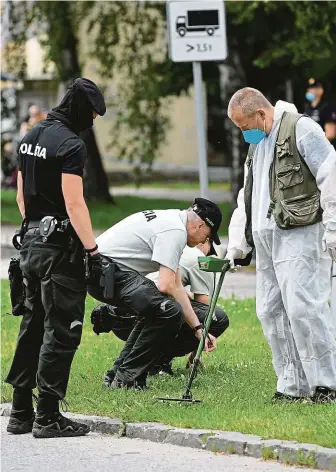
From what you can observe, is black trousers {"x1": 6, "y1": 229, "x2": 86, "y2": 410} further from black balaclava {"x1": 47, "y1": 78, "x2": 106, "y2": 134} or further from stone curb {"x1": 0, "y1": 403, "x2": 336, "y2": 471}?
black balaclava {"x1": 47, "y1": 78, "x2": 106, "y2": 134}

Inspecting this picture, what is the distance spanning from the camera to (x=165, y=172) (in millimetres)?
39188

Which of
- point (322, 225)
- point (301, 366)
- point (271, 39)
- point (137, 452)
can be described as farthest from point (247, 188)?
point (271, 39)

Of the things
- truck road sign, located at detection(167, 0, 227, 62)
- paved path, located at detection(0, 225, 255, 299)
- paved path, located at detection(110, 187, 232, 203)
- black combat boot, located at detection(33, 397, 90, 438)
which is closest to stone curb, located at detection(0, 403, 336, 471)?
black combat boot, located at detection(33, 397, 90, 438)

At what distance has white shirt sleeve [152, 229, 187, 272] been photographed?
8562 millimetres

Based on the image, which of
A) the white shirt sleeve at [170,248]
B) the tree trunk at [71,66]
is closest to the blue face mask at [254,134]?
the white shirt sleeve at [170,248]

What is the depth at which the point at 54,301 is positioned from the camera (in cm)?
766

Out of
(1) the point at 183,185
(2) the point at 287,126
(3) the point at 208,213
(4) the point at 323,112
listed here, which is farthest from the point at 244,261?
(1) the point at 183,185

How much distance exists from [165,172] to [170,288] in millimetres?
30601

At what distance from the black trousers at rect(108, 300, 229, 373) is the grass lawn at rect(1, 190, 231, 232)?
10.6 metres

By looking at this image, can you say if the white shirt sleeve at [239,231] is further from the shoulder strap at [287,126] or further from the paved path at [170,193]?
the paved path at [170,193]

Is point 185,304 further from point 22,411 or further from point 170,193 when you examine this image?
point 170,193

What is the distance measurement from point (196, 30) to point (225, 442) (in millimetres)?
5277

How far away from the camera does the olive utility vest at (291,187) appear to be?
8.01 metres

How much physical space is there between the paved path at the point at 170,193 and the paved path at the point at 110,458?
20896 millimetres
